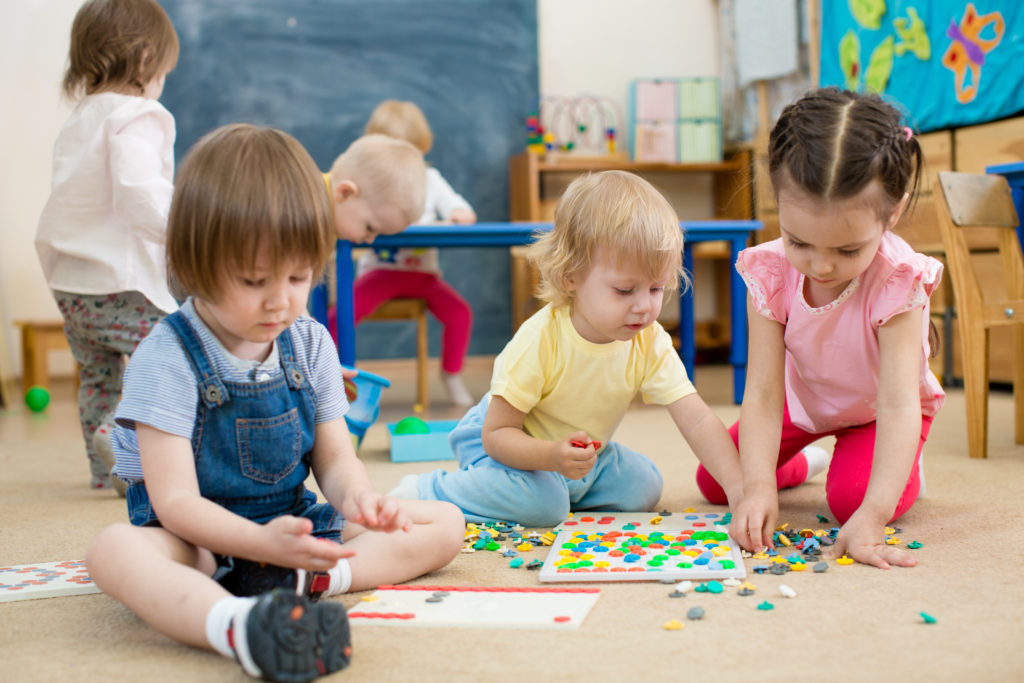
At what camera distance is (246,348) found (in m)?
1.04

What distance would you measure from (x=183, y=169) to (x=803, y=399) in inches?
38.6

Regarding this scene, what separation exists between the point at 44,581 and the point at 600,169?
11.8ft

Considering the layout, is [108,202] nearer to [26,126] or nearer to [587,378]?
[587,378]

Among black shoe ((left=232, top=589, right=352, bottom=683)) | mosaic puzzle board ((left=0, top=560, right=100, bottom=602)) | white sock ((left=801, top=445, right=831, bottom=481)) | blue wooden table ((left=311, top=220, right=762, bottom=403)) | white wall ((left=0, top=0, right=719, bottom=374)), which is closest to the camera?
black shoe ((left=232, top=589, right=352, bottom=683))

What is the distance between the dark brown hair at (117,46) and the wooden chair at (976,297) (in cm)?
156

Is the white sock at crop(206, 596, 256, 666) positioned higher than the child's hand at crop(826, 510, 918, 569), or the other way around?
the white sock at crop(206, 596, 256, 666)

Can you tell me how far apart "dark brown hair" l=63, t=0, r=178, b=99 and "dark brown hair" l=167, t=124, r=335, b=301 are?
0.98 metres

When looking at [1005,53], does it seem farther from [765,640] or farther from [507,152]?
[765,640]

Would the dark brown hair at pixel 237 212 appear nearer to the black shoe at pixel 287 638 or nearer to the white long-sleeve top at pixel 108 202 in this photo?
the black shoe at pixel 287 638

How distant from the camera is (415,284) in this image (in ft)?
10.8

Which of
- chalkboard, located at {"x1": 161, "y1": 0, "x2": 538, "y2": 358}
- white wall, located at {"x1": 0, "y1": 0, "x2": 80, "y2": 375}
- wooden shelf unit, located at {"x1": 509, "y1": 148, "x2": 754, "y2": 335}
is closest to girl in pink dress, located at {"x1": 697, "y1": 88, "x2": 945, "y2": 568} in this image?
wooden shelf unit, located at {"x1": 509, "y1": 148, "x2": 754, "y2": 335}

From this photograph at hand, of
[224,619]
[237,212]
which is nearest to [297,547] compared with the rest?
[224,619]

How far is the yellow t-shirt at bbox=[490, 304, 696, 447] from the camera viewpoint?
1366mm

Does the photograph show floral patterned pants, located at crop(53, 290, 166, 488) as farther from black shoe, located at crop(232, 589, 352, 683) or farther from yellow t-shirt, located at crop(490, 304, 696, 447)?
black shoe, located at crop(232, 589, 352, 683)
